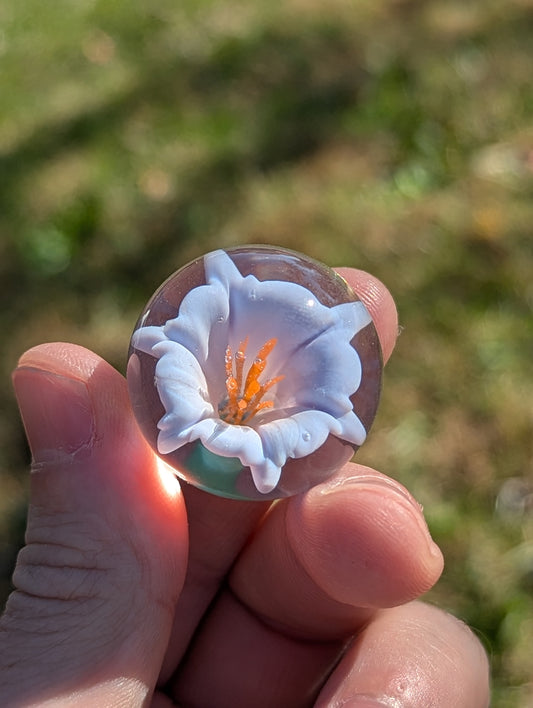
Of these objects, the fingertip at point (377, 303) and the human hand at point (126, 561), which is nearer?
the human hand at point (126, 561)

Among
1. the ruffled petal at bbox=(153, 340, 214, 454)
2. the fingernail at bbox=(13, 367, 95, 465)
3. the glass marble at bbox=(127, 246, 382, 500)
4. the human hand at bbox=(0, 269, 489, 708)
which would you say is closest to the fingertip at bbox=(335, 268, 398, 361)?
the glass marble at bbox=(127, 246, 382, 500)

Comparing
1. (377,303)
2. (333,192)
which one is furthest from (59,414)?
(333,192)

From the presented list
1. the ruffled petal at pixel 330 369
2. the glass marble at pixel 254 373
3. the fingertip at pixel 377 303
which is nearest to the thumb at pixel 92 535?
the glass marble at pixel 254 373

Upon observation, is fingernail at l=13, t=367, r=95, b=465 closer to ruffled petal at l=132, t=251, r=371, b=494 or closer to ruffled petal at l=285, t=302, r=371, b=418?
ruffled petal at l=132, t=251, r=371, b=494

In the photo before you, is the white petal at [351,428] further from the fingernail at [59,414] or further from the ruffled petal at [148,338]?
the fingernail at [59,414]

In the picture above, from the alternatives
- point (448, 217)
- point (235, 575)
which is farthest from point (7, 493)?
point (448, 217)

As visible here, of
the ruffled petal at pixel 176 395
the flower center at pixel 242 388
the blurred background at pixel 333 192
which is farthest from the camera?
the blurred background at pixel 333 192
